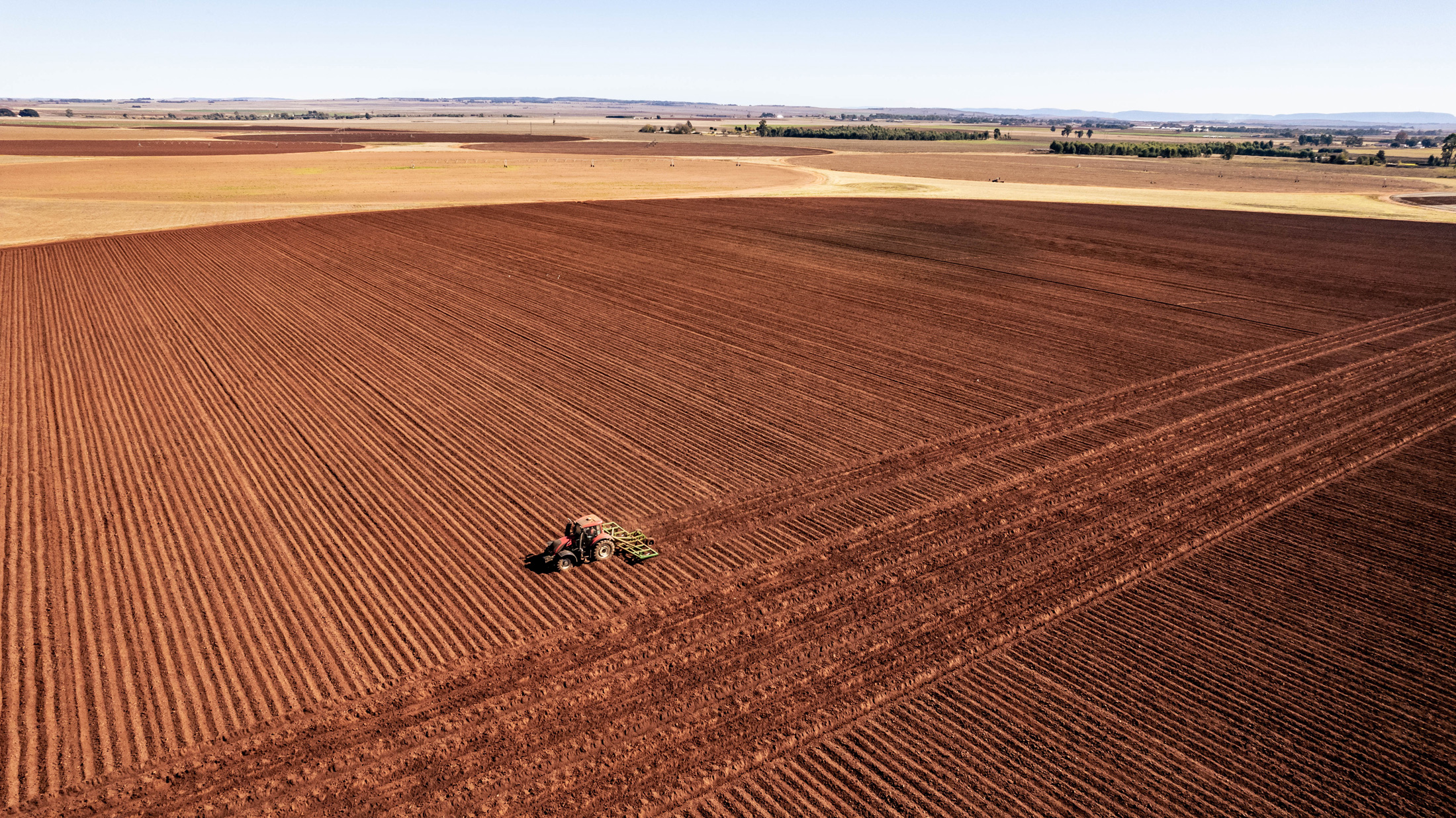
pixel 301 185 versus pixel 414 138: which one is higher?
pixel 414 138

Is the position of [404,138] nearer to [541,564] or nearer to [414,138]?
[414,138]

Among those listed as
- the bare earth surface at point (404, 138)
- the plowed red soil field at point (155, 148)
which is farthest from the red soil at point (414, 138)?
the plowed red soil field at point (155, 148)

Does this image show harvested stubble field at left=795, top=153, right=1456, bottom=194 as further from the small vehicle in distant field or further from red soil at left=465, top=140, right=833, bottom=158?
the small vehicle in distant field

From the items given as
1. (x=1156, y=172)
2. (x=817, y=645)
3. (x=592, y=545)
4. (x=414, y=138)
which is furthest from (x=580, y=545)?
(x=414, y=138)

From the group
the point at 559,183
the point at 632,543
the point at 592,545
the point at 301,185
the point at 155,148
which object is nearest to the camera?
the point at 592,545

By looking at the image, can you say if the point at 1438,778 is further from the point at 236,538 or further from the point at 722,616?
the point at 236,538

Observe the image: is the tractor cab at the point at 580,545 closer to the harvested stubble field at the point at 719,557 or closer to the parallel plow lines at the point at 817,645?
the harvested stubble field at the point at 719,557

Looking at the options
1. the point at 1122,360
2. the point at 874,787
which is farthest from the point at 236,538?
the point at 1122,360
